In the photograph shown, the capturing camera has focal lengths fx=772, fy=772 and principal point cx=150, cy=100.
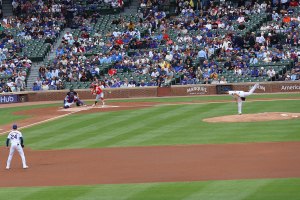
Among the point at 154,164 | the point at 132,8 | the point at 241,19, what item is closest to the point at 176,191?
the point at 154,164

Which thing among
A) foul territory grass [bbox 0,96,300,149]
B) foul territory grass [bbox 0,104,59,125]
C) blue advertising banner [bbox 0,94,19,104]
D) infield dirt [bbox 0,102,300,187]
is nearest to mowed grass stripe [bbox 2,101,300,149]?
foul territory grass [bbox 0,96,300,149]

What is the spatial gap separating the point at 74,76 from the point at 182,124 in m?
21.7

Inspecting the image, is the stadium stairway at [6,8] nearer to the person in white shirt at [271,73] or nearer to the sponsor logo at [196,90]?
the sponsor logo at [196,90]

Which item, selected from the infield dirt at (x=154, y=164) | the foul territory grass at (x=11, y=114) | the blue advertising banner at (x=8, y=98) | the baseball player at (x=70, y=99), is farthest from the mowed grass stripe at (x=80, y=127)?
the blue advertising banner at (x=8, y=98)

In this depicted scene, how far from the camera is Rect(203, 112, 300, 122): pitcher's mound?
116 ft

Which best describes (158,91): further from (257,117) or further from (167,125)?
(257,117)

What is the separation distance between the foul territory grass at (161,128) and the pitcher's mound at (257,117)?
2.59ft

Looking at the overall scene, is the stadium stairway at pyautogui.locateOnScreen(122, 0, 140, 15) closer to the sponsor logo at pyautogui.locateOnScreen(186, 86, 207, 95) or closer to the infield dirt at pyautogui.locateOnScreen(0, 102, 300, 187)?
the sponsor logo at pyautogui.locateOnScreen(186, 86, 207, 95)

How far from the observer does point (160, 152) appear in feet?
91.8

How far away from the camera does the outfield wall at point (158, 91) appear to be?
50.0m

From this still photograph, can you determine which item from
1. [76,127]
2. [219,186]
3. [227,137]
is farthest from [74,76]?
[219,186]

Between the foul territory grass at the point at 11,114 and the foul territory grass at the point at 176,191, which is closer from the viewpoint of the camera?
the foul territory grass at the point at 176,191

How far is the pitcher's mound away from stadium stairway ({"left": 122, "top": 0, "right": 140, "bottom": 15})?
2853 centimetres

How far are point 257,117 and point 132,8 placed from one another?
100 ft
